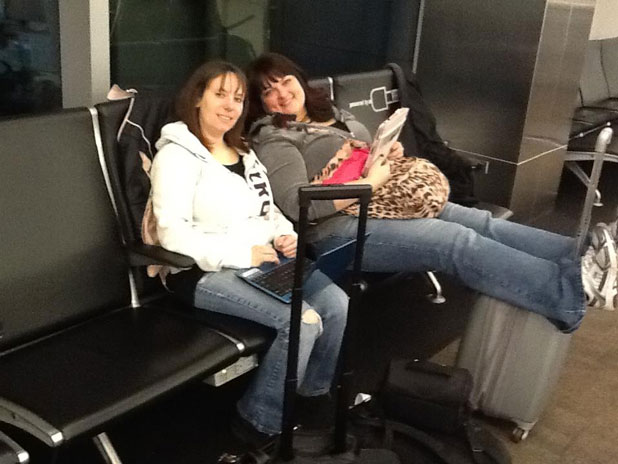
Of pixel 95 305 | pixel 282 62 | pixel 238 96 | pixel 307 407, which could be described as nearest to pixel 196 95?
pixel 238 96

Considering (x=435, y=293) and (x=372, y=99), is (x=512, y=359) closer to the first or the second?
(x=435, y=293)

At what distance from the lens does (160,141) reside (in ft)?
6.92

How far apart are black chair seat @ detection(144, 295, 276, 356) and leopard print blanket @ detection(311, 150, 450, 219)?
0.63 metres

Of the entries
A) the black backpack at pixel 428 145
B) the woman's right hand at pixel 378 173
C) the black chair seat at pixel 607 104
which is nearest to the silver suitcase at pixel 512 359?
the woman's right hand at pixel 378 173

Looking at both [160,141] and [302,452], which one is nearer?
[302,452]

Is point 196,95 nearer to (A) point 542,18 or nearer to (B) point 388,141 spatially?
(B) point 388,141

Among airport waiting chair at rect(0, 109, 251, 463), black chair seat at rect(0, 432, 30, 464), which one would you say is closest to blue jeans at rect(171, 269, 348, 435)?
airport waiting chair at rect(0, 109, 251, 463)

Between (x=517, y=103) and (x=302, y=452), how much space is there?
8.19 ft

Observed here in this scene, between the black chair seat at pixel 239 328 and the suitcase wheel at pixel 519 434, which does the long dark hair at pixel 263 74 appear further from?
the suitcase wheel at pixel 519 434

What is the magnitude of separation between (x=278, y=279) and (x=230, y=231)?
0.20m

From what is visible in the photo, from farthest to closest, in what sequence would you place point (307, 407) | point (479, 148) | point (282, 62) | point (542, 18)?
point (479, 148), point (542, 18), point (282, 62), point (307, 407)

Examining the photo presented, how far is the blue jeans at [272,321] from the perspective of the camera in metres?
2.03

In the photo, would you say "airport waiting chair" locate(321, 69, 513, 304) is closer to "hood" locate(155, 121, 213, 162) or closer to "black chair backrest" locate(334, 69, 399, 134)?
"black chair backrest" locate(334, 69, 399, 134)

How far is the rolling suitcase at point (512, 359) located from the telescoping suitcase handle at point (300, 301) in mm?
703
